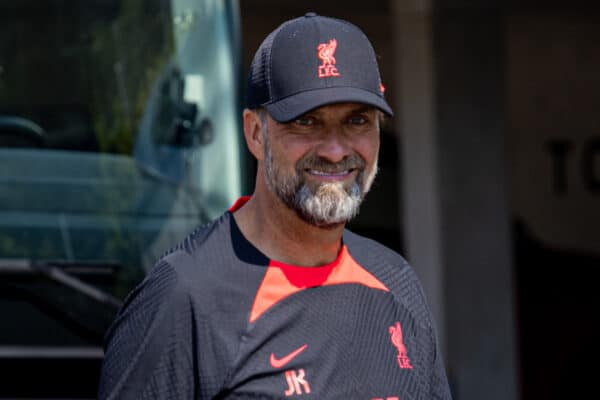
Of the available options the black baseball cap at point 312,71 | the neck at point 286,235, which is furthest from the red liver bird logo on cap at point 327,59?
the neck at point 286,235

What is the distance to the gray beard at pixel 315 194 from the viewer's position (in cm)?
207

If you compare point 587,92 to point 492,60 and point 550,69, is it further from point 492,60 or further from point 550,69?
point 492,60

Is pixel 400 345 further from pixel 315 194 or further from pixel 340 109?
pixel 340 109

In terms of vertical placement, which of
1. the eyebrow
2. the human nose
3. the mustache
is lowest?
the mustache

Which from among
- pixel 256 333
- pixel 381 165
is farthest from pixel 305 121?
pixel 381 165

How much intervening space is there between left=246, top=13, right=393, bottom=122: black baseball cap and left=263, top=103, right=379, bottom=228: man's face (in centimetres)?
4

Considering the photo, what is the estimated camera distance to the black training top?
1.95 meters

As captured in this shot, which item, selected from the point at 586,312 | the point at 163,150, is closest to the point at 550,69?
the point at 586,312

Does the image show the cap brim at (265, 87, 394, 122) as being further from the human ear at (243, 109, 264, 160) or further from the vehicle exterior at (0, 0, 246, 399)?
the vehicle exterior at (0, 0, 246, 399)

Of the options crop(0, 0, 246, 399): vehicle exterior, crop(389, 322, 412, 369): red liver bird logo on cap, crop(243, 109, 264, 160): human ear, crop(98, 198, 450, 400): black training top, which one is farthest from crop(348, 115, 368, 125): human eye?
crop(0, 0, 246, 399): vehicle exterior

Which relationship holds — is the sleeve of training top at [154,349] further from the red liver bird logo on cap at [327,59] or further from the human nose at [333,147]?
the red liver bird logo on cap at [327,59]

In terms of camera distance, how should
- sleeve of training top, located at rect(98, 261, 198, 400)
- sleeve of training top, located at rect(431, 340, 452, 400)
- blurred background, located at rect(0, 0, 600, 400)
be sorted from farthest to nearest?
blurred background, located at rect(0, 0, 600, 400) → sleeve of training top, located at rect(431, 340, 452, 400) → sleeve of training top, located at rect(98, 261, 198, 400)

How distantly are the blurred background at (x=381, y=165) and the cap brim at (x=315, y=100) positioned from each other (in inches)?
70.9

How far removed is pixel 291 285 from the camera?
6.76 feet
